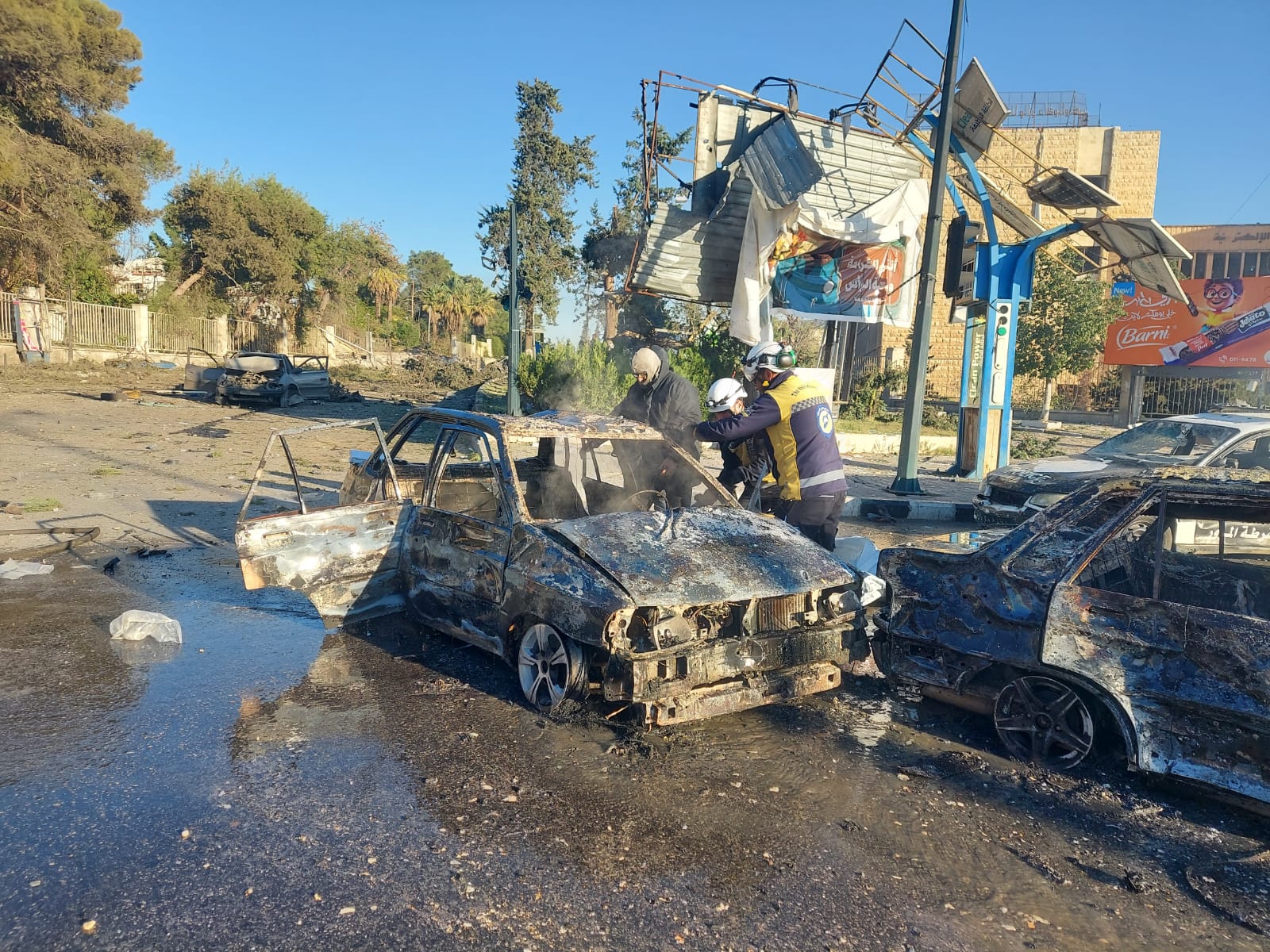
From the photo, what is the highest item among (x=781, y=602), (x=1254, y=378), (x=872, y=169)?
(x=872, y=169)

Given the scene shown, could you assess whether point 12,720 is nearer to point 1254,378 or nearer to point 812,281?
point 812,281

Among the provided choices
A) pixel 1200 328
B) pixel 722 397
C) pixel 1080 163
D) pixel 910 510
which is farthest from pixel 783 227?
pixel 1080 163

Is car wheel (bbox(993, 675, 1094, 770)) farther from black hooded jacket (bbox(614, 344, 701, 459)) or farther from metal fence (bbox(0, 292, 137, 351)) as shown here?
metal fence (bbox(0, 292, 137, 351))

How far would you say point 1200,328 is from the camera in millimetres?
27000

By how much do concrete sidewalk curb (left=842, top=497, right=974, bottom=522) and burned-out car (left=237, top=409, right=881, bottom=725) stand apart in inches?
234

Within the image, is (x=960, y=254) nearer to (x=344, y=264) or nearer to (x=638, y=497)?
(x=638, y=497)

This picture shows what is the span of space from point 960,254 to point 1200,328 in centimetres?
2026

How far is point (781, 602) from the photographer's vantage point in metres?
4.33

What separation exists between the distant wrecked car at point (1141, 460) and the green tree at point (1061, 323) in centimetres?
1700

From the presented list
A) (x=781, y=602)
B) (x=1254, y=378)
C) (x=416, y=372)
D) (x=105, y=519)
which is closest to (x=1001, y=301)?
(x=781, y=602)

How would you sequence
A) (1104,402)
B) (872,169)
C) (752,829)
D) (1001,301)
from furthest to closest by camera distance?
(1104,402)
(872,169)
(1001,301)
(752,829)

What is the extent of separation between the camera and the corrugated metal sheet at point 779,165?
45.7 ft

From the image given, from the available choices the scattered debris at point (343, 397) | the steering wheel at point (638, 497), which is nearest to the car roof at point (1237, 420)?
the steering wheel at point (638, 497)

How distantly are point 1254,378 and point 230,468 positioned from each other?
2852 cm
